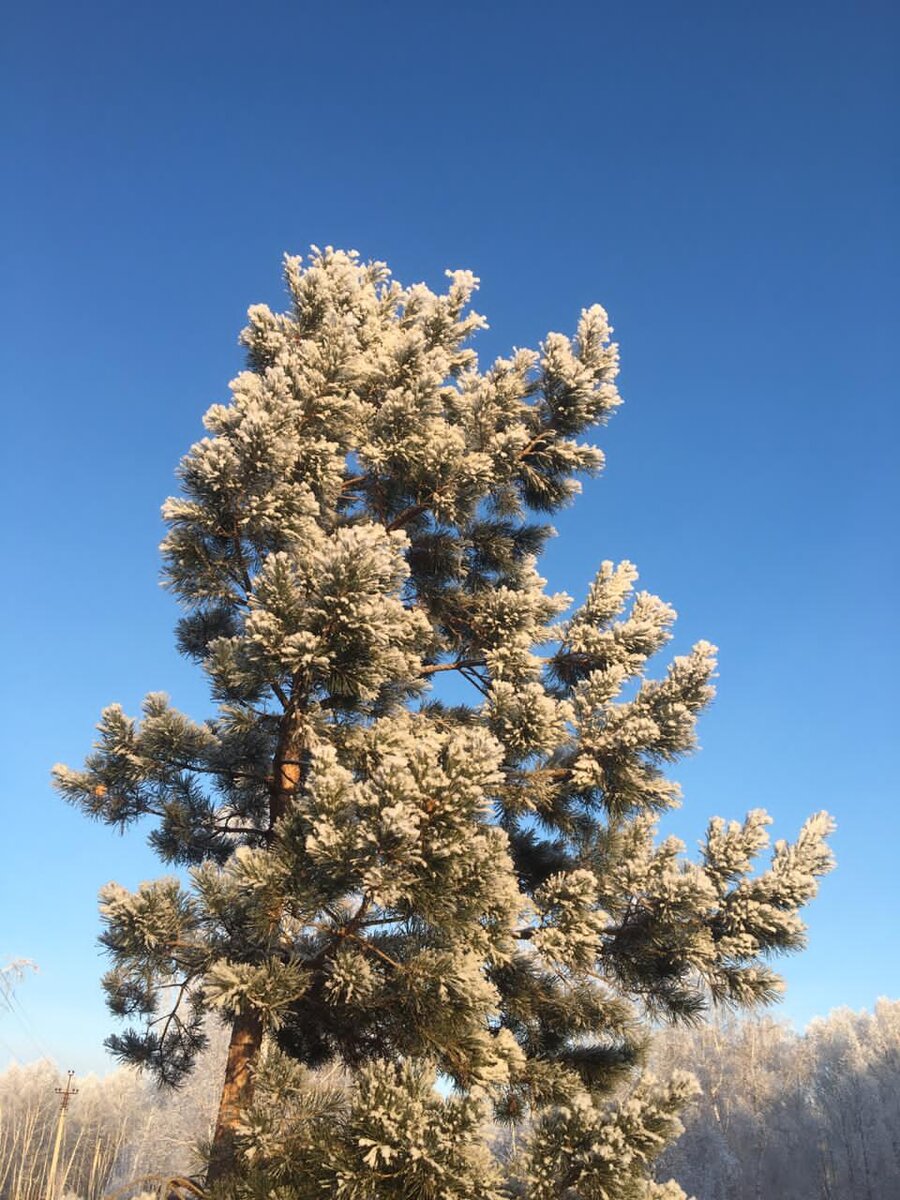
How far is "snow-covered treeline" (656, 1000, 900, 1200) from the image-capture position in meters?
39.8

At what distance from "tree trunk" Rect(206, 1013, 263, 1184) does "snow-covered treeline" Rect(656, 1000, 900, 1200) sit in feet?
118

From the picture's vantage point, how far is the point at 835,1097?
148ft

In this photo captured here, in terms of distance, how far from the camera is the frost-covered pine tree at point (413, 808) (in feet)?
16.0

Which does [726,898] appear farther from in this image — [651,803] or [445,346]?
[445,346]

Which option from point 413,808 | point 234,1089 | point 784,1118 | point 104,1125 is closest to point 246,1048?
point 234,1089

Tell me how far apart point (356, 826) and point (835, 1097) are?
5115cm

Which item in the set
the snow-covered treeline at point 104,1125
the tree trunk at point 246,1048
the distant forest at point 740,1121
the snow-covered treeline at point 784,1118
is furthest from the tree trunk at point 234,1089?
the snow-covered treeline at point 784,1118

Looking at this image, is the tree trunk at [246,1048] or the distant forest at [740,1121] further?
the distant forest at [740,1121]

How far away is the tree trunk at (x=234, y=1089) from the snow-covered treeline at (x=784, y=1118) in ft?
118

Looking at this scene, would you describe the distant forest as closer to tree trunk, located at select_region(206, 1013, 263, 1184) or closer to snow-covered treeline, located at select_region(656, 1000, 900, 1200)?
snow-covered treeline, located at select_region(656, 1000, 900, 1200)

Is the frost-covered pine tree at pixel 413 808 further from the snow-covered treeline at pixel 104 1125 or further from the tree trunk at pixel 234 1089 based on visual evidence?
the snow-covered treeline at pixel 104 1125

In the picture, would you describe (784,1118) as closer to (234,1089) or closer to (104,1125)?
(104,1125)

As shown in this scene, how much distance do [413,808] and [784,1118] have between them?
4947 cm

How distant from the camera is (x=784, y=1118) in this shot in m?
44.0
